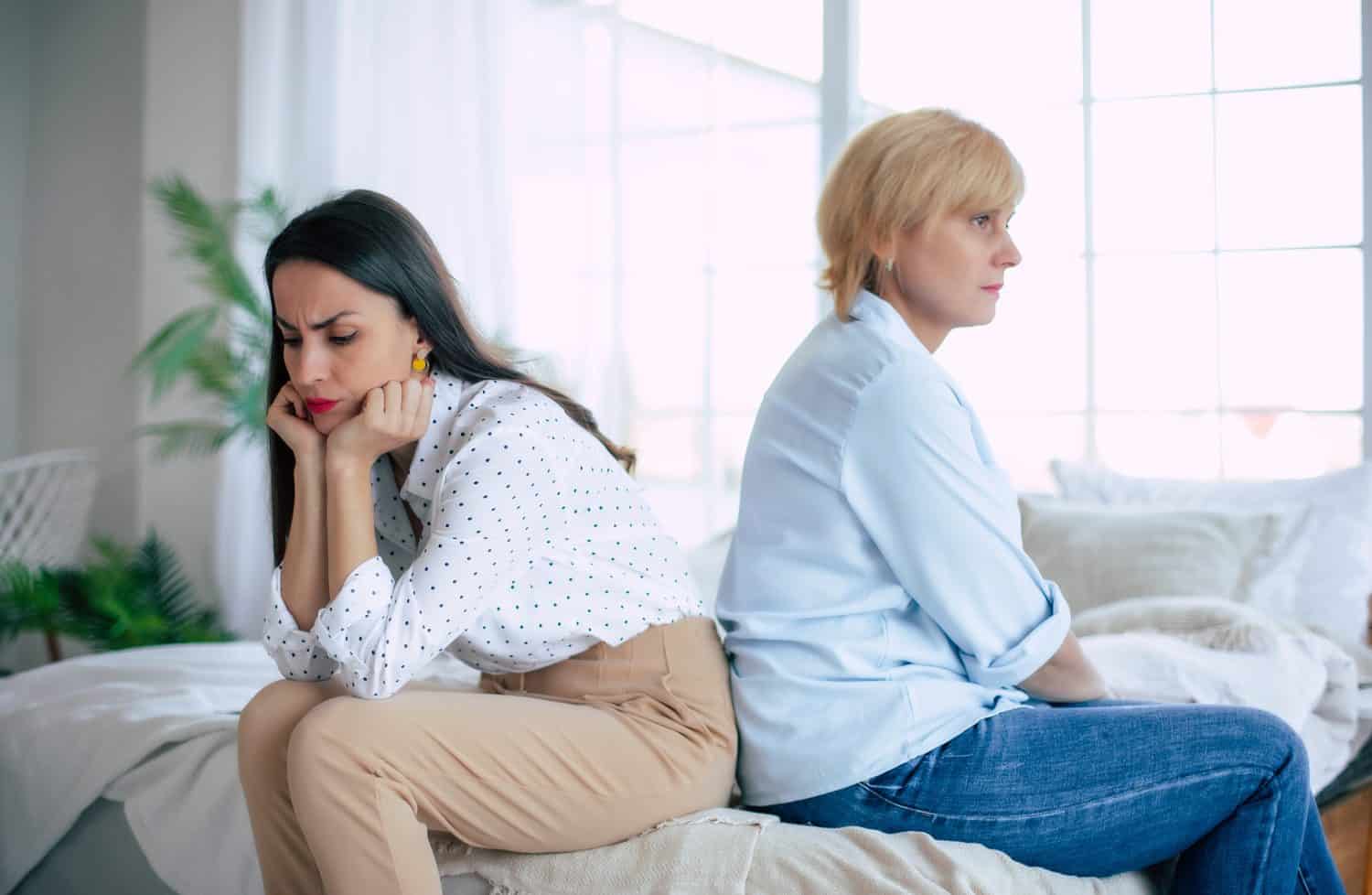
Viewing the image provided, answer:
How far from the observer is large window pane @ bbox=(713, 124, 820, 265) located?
4.33 meters

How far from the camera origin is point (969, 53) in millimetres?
4020

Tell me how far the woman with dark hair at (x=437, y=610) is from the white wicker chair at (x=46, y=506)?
3239mm

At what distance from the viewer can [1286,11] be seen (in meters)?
3.65

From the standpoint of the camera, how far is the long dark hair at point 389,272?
156cm

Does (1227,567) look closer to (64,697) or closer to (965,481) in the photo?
(965,481)

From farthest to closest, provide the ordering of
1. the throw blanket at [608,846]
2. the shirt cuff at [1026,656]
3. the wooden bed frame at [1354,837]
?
the wooden bed frame at [1354,837] < the shirt cuff at [1026,656] < the throw blanket at [608,846]

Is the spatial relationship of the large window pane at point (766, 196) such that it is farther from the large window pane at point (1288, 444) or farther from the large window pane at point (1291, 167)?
the large window pane at point (1288, 444)

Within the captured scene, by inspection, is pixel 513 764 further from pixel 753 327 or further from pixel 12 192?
pixel 12 192

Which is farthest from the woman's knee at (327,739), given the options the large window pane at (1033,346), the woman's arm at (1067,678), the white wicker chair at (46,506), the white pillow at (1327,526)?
the white wicker chair at (46,506)

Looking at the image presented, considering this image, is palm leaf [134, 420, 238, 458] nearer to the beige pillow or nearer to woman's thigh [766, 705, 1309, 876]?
the beige pillow

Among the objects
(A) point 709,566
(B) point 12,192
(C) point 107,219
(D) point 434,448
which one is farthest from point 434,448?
(B) point 12,192

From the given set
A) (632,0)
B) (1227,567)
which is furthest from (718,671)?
(632,0)

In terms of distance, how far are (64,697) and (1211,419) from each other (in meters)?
2.97

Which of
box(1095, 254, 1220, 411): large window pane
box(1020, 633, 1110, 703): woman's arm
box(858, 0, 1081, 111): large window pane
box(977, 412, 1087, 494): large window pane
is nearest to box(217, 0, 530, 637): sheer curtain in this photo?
box(858, 0, 1081, 111): large window pane
